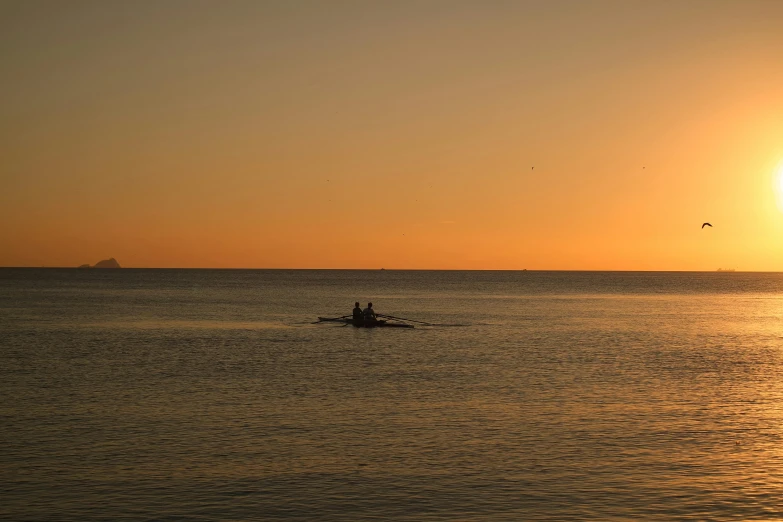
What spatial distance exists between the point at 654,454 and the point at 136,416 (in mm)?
15186

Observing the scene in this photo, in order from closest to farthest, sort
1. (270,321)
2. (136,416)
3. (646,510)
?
(646,510) < (136,416) < (270,321)

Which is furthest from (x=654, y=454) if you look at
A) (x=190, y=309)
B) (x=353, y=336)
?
(x=190, y=309)

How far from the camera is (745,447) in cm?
2161

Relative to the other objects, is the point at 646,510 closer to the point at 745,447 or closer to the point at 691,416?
the point at 745,447

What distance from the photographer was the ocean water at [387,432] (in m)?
16.9

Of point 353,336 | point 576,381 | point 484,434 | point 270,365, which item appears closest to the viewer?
point 484,434

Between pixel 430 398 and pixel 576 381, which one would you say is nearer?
pixel 430 398

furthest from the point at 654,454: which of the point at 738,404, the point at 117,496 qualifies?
the point at 117,496

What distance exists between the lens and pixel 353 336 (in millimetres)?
54562

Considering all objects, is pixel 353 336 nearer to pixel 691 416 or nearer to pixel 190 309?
pixel 691 416

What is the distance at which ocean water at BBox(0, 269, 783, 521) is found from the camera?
1688 centimetres

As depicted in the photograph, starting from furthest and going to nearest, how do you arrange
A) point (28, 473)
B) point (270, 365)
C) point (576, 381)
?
point (270, 365) → point (576, 381) → point (28, 473)

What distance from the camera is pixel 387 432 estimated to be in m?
23.1

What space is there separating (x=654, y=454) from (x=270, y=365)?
21.7m
